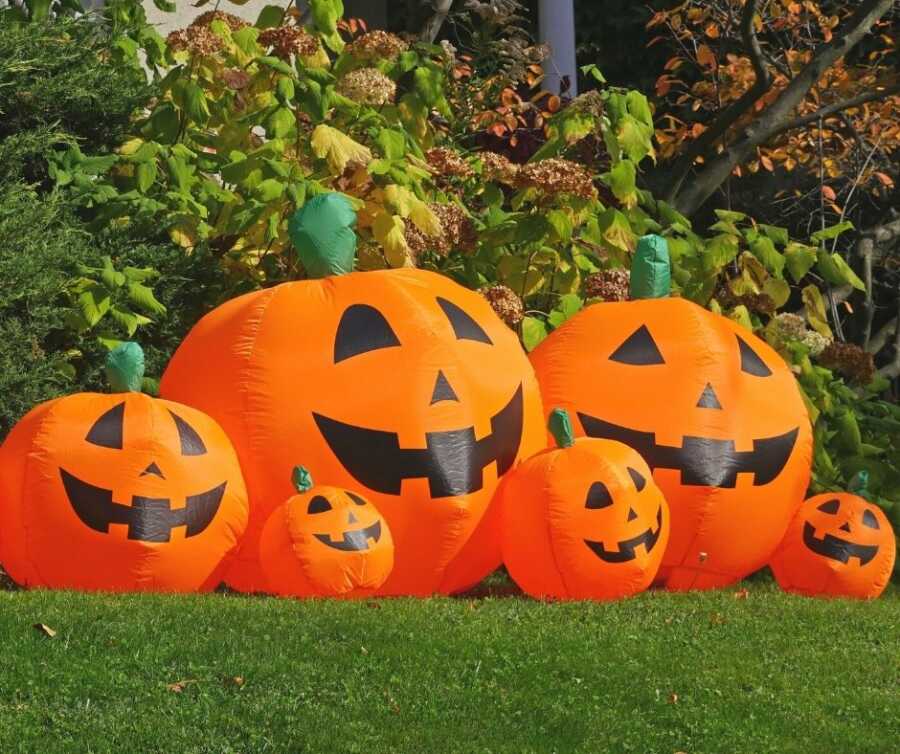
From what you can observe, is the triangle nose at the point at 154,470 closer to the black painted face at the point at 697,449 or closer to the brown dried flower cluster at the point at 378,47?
the black painted face at the point at 697,449

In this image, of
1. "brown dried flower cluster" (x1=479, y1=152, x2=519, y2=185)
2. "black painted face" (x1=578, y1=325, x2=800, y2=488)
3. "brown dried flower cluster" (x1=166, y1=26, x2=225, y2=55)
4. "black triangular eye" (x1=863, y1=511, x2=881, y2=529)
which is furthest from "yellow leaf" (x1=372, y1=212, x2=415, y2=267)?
"black triangular eye" (x1=863, y1=511, x2=881, y2=529)

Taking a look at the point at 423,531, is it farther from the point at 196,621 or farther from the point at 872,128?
the point at 872,128

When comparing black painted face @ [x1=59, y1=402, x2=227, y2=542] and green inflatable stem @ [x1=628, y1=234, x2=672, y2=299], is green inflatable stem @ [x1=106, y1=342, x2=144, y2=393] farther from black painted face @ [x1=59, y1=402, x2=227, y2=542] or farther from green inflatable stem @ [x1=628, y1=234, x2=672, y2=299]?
green inflatable stem @ [x1=628, y1=234, x2=672, y2=299]

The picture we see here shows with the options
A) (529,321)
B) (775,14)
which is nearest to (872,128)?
(775,14)

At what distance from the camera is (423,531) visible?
18.6 feet

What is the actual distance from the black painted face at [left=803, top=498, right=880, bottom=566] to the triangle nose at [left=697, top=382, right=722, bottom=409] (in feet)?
2.27

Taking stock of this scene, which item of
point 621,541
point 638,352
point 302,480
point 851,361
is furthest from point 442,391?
point 851,361

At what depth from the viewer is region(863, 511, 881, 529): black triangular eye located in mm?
6457

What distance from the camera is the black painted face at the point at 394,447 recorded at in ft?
18.4

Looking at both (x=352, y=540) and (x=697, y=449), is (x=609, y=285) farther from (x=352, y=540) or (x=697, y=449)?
(x=352, y=540)

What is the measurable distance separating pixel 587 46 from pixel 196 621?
916cm

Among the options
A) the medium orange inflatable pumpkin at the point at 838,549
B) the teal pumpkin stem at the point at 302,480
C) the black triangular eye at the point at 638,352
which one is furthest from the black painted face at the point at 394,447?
the medium orange inflatable pumpkin at the point at 838,549

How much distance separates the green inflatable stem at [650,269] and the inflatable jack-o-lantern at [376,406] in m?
A: 0.91

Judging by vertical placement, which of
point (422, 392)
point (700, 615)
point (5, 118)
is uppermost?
point (5, 118)
